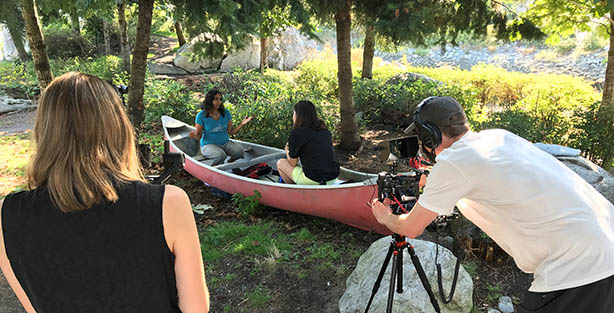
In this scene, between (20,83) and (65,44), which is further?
(65,44)

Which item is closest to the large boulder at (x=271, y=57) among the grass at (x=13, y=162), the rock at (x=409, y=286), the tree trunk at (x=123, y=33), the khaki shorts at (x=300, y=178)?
the tree trunk at (x=123, y=33)

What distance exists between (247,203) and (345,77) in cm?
323

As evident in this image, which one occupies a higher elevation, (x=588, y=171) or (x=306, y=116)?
(x=306, y=116)

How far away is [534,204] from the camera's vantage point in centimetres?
157

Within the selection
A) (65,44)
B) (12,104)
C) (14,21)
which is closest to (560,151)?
(14,21)

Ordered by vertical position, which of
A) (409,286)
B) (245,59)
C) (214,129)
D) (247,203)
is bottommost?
(247,203)

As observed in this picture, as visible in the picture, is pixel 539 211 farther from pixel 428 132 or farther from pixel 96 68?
pixel 96 68

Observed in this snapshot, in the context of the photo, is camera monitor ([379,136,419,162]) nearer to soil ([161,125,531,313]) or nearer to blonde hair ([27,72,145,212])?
soil ([161,125,531,313])

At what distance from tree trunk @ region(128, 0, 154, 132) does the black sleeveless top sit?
641 centimetres

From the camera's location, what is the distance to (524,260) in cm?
169

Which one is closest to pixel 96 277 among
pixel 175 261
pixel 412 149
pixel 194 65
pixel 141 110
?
pixel 175 261

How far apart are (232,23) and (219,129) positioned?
1.78 metres

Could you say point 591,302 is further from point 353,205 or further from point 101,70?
point 101,70

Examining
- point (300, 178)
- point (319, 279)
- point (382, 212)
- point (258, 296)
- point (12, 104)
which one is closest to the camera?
point (382, 212)
